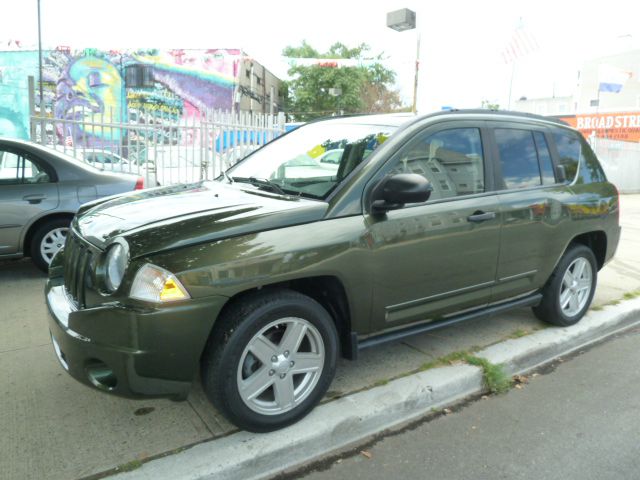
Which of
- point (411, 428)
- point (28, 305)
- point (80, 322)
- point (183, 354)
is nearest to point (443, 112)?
point (411, 428)

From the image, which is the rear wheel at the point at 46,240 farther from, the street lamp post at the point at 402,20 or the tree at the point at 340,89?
the tree at the point at 340,89

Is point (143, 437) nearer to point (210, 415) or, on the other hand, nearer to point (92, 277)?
point (210, 415)

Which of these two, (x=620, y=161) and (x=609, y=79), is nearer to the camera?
(x=620, y=161)

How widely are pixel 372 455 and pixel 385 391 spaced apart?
0.53 metres

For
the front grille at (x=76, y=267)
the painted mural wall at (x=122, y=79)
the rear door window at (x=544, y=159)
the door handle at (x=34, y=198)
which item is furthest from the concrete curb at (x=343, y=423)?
the painted mural wall at (x=122, y=79)

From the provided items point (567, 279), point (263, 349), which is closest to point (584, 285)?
point (567, 279)

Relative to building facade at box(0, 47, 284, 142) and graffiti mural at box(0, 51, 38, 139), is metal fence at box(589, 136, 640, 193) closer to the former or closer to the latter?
building facade at box(0, 47, 284, 142)

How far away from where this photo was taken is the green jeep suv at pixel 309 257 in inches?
98.8

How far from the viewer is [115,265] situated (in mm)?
2596

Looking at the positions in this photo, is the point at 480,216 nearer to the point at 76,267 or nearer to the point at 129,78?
the point at 76,267

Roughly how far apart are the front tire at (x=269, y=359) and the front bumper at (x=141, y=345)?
4.4 inches

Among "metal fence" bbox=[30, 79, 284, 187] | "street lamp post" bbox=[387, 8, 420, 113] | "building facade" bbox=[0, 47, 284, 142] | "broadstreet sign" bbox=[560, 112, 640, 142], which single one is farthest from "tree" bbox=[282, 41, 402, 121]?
"metal fence" bbox=[30, 79, 284, 187]

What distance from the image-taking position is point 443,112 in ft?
12.0

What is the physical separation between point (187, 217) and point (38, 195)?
365cm
